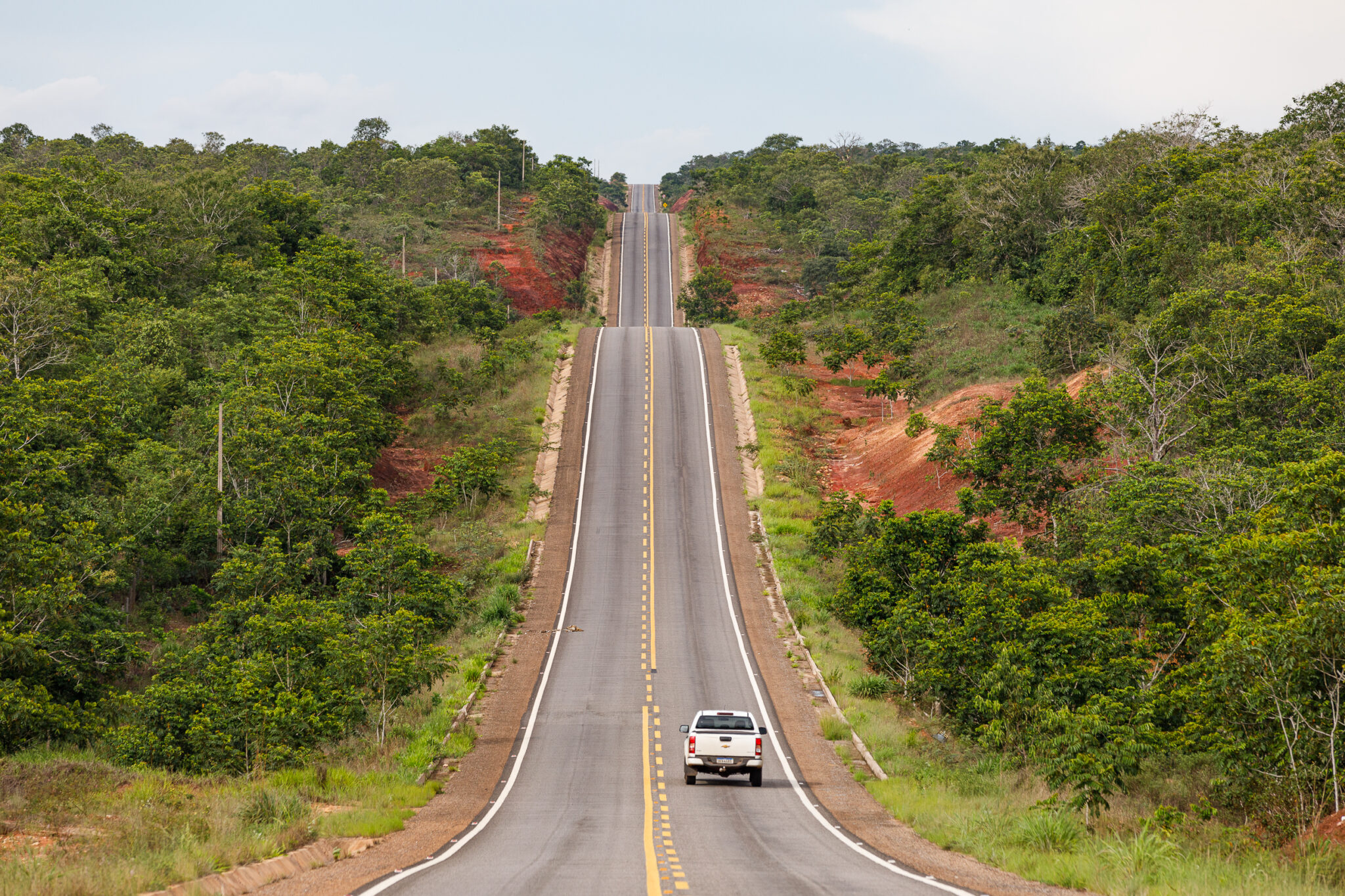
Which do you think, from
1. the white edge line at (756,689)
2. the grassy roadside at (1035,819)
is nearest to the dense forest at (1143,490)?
the grassy roadside at (1035,819)

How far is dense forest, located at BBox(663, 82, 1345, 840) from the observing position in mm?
17703

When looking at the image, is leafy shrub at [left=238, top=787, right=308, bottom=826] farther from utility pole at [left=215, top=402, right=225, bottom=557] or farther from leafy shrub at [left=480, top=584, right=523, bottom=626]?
utility pole at [left=215, top=402, right=225, bottom=557]

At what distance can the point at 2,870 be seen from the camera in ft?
40.6

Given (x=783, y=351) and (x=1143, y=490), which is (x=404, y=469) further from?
(x=1143, y=490)

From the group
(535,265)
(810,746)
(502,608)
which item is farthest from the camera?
(535,265)

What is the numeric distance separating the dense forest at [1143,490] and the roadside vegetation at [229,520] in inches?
547

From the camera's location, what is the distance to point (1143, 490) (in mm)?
28938

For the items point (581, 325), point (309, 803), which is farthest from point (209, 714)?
point (581, 325)

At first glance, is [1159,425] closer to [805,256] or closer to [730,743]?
[730,743]

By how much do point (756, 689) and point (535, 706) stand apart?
707 cm

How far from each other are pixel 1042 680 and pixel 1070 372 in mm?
33924

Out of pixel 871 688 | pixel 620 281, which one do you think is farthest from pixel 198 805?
pixel 620 281

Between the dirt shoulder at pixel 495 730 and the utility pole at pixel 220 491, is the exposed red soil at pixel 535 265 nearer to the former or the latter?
the dirt shoulder at pixel 495 730

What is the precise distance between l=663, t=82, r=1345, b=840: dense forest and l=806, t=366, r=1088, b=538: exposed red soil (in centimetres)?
142
